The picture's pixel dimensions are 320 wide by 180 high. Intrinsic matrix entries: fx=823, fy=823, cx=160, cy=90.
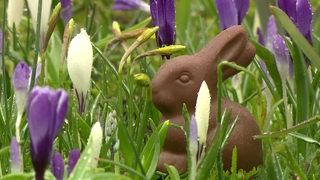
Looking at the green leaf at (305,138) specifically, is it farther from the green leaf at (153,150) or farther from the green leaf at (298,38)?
the green leaf at (153,150)

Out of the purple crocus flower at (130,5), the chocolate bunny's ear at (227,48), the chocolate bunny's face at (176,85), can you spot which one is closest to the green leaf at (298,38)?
the chocolate bunny's ear at (227,48)

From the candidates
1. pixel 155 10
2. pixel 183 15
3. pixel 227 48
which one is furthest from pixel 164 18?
pixel 183 15

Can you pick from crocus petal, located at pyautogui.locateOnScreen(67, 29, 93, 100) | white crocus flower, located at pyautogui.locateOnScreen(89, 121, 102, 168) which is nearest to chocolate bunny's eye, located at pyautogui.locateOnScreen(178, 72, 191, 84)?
crocus petal, located at pyautogui.locateOnScreen(67, 29, 93, 100)

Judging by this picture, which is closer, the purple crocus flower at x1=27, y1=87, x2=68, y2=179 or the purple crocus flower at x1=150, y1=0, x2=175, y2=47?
the purple crocus flower at x1=27, y1=87, x2=68, y2=179

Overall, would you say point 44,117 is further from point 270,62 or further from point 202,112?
point 270,62

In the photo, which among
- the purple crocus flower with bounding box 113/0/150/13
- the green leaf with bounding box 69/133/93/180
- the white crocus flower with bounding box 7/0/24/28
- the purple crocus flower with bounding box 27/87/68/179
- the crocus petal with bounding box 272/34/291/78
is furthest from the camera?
the purple crocus flower with bounding box 113/0/150/13

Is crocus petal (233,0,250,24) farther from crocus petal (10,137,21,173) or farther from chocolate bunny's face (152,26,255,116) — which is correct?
crocus petal (10,137,21,173)

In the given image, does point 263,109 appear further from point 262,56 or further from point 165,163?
point 165,163
